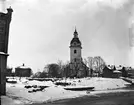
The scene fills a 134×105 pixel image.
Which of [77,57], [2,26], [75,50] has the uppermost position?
[75,50]

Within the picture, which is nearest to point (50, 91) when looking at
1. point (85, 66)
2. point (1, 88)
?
point (1, 88)

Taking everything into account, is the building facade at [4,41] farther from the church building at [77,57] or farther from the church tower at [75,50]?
the church tower at [75,50]

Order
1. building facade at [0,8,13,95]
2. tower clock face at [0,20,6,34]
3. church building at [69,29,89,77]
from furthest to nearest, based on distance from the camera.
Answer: church building at [69,29,89,77]
tower clock face at [0,20,6,34]
building facade at [0,8,13,95]

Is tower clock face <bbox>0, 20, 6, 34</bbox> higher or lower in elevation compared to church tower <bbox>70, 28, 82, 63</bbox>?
lower

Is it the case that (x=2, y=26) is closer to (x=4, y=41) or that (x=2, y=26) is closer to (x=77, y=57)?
(x=4, y=41)

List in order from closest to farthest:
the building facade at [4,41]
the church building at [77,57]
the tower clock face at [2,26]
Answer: the building facade at [4,41] → the tower clock face at [2,26] → the church building at [77,57]

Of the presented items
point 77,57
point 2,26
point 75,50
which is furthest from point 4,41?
point 75,50

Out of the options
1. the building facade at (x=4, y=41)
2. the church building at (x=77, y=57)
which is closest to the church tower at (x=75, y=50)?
the church building at (x=77, y=57)

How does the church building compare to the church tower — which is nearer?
the church building

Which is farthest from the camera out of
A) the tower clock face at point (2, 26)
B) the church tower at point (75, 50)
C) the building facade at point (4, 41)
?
the church tower at point (75, 50)

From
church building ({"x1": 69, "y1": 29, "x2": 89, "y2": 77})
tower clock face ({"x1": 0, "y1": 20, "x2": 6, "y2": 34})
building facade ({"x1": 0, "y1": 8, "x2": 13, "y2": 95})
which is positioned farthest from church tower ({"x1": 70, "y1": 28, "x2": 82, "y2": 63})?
tower clock face ({"x1": 0, "y1": 20, "x2": 6, "y2": 34})

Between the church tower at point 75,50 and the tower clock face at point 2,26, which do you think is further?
the church tower at point 75,50

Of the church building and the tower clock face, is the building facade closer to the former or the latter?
the tower clock face

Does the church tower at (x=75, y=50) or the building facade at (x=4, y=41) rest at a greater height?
the church tower at (x=75, y=50)
